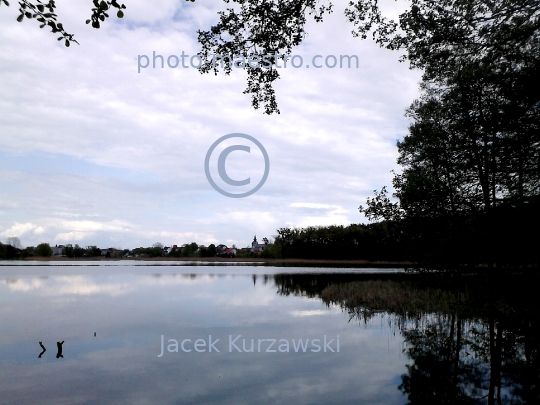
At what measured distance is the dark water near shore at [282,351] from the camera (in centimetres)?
909

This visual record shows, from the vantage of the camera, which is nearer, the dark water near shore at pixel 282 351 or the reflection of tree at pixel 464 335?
the reflection of tree at pixel 464 335

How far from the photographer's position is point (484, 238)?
1959 centimetres

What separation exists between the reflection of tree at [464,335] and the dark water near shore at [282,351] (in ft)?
0.16

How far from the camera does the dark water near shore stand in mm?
9094

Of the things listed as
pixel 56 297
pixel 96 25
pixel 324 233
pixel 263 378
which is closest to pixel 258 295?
pixel 56 297

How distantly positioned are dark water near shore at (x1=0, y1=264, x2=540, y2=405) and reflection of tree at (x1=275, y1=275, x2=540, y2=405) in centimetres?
5

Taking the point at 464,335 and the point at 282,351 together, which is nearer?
the point at 282,351

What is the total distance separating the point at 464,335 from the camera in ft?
46.5

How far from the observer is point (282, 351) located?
42.6 feet

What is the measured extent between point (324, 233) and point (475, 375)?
3851 inches

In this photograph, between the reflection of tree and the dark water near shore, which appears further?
the dark water near shore

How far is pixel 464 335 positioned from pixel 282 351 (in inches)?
244

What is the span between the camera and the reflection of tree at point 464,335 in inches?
345

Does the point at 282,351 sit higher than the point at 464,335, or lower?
lower
